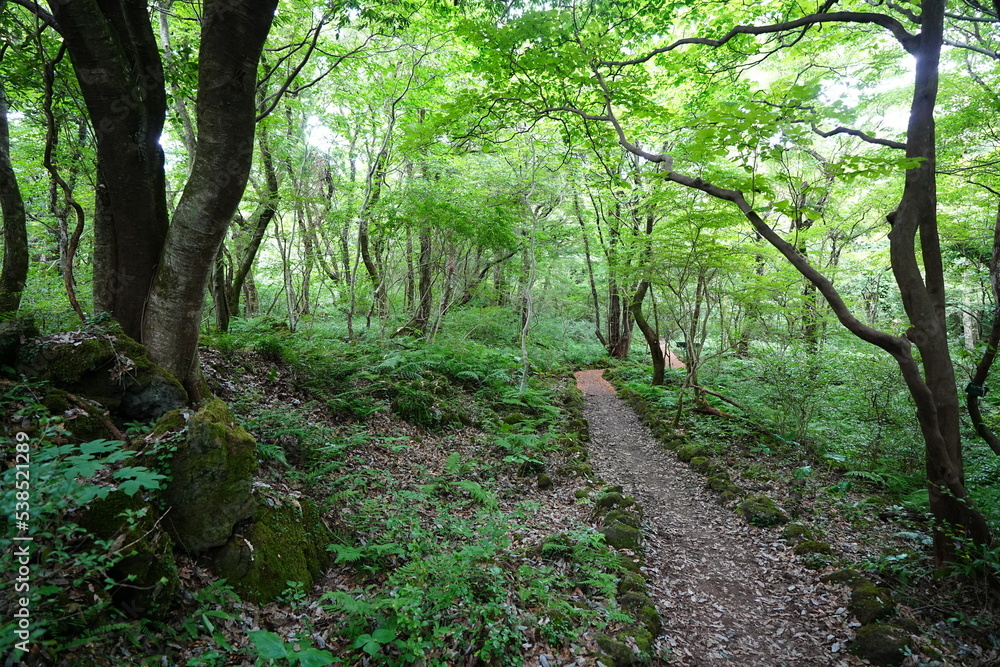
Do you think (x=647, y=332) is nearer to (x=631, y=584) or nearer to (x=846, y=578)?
(x=846, y=578)

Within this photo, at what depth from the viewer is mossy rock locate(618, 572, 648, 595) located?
4.03 m

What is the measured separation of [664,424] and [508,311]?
6.45 meters

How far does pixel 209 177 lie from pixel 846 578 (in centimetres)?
719

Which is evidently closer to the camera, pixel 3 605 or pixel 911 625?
pixel 3 605

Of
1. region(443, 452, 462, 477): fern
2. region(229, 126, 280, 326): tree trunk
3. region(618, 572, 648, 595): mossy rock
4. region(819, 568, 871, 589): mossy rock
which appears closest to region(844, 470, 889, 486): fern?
region(819, 568, 871, 589): mossy rock

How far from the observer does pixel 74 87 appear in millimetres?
5246

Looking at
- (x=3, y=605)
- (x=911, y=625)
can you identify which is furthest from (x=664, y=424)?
(x=3, y=605)

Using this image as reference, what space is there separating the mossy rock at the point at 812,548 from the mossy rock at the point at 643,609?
224 cm

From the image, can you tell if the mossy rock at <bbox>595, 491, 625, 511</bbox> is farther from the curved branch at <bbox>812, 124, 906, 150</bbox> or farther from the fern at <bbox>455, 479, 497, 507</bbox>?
the curved branch at <bbox>812, 124, 906, 150</bbox>

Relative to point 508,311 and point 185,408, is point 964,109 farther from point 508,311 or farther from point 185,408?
point 185,408

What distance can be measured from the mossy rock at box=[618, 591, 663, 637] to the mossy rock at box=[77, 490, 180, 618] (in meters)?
3.48

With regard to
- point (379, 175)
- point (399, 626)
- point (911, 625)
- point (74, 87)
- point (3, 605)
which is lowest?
point (911, 625)

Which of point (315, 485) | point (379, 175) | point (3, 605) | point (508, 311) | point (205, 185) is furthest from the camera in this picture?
point (508, 311)

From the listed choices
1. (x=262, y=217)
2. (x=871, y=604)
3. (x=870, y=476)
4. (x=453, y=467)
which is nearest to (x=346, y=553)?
(x=453, y=467)
